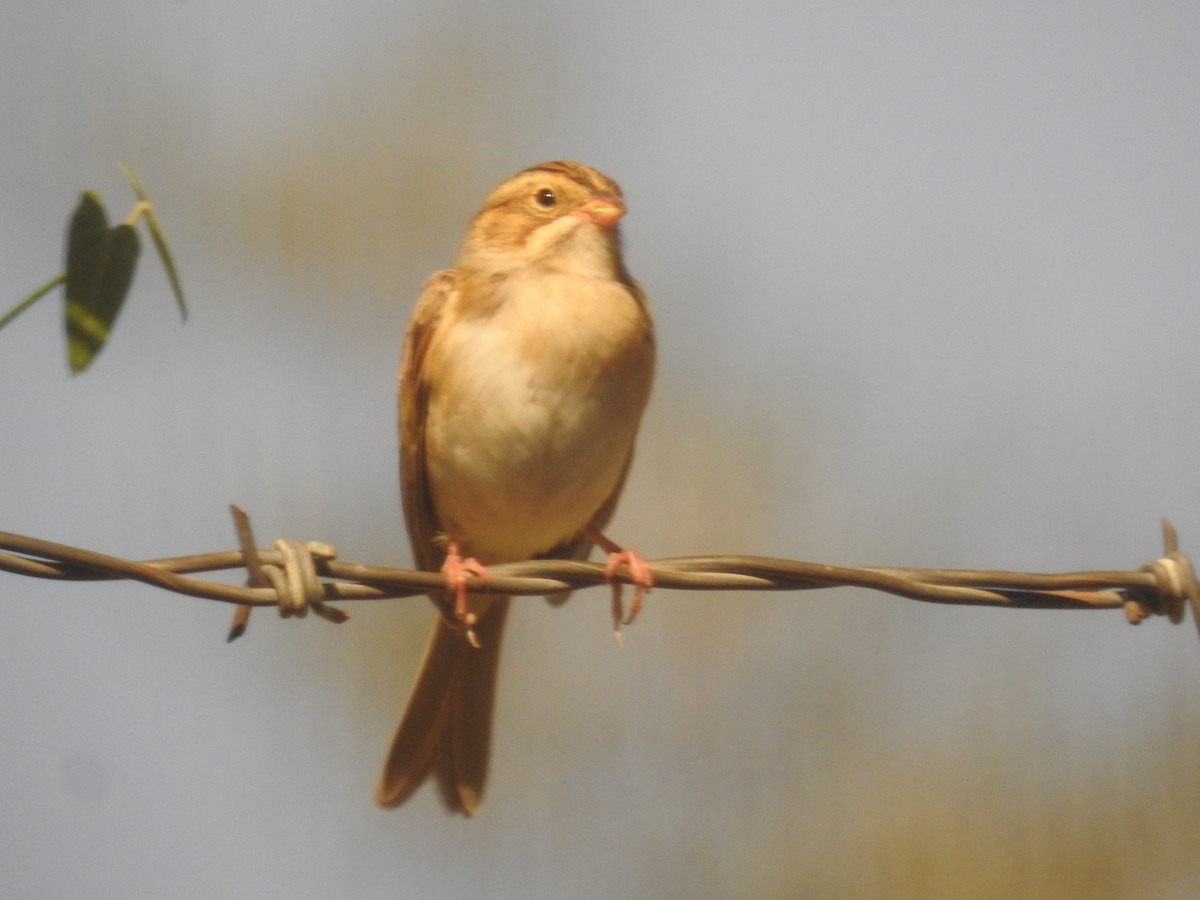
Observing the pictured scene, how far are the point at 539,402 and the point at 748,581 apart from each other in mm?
1237

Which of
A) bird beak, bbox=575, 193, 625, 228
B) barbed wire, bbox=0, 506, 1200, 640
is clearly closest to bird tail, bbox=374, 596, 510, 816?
bird beak, bbox=575, 193, 625, 228

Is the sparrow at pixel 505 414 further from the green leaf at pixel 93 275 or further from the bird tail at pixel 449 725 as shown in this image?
the green leaf at pixel 93 275

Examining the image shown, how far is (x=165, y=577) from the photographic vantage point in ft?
6.93

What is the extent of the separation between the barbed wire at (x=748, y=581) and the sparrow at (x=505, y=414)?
0.88m

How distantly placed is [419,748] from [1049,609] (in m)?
1.93

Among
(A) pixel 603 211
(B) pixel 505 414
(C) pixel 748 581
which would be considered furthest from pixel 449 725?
(C) pixel 748 581

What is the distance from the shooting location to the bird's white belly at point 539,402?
3607 mm

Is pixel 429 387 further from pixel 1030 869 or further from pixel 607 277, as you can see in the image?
pixel 1030 869

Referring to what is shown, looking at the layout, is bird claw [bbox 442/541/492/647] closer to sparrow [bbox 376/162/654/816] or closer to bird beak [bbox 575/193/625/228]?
sparrow [bbox 376/162/654/816]

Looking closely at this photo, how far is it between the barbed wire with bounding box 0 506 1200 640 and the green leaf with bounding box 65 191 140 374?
18.7 inches

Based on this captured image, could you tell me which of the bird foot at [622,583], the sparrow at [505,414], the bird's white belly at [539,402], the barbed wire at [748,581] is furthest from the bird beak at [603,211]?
the barbed wire at [748,581]

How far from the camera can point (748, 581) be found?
248 centimetres

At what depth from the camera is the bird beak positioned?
3.93 metres

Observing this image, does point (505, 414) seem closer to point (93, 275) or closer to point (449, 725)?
point (449, 725)
